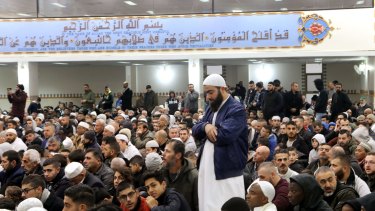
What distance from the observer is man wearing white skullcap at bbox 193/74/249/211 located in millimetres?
5488

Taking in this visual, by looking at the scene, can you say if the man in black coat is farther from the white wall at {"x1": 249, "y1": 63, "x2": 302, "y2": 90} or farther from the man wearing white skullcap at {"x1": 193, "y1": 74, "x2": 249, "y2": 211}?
the man wearing white skullcap at {"x1": 193, "y1": 74, "x2": 249, "y2": 211}

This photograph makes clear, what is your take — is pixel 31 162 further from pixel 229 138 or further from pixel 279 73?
pixel 279 73

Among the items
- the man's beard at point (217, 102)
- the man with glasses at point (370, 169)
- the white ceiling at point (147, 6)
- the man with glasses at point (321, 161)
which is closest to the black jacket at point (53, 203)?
the man's beard at point (217, 102)

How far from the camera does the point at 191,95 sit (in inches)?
712

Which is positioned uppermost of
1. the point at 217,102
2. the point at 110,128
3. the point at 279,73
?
the point at 279,73

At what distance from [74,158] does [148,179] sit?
2228mm

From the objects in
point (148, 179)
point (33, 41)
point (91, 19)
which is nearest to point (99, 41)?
point (91, 19)

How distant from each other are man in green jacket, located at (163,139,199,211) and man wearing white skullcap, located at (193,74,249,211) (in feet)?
2.44

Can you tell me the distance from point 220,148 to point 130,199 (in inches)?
38.8

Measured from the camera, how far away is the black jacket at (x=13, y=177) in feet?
25.5

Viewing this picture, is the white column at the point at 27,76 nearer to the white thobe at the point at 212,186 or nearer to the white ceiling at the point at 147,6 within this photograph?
the white ceiling at the point at 147,6

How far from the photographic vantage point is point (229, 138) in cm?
541

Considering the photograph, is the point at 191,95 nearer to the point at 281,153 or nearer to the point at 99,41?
the point at 99,41

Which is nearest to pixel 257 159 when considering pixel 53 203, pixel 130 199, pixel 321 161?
pixel 321 161
